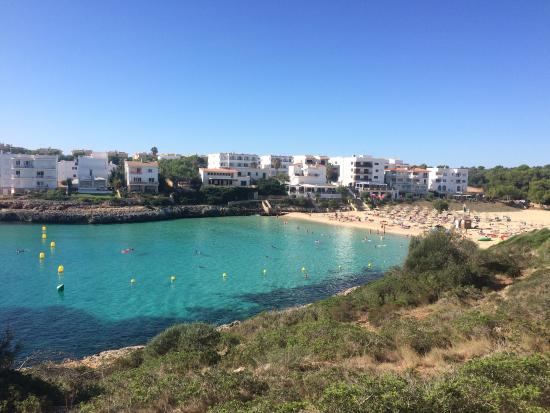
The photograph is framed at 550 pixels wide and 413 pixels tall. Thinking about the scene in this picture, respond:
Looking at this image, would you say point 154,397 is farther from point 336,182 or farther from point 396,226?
point 336,182

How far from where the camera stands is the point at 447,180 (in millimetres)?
89562

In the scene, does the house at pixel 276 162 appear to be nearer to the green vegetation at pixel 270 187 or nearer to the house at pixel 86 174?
the green vegetation at pixel 270 187

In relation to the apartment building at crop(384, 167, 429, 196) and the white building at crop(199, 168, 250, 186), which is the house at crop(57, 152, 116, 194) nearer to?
the white building at crop(199, 168, 250, 186)

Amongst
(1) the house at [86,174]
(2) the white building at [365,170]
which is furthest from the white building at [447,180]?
(1) the house at [86,174]

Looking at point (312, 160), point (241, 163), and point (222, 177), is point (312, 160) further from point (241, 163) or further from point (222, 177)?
point (222, 177)

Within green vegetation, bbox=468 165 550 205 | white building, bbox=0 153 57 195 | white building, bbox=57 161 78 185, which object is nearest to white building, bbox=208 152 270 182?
white building, bbox=57 161 78 185

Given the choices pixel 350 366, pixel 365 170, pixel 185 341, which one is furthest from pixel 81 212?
pixel 365 170

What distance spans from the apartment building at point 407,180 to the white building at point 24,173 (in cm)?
7078

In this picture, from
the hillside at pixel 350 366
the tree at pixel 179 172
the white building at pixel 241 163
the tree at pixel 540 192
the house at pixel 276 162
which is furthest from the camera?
the house at pixel 276 162

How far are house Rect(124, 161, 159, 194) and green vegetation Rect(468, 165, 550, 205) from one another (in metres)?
69.9

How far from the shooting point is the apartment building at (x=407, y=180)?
89312mm

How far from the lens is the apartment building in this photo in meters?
89.3

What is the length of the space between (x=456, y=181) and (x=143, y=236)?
74.5 meters

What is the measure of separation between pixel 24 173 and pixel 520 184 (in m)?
101
